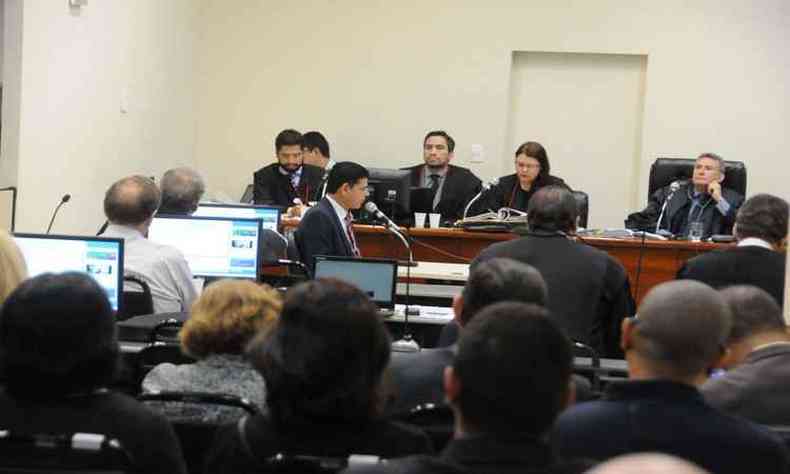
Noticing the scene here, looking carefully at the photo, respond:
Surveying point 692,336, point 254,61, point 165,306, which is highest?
point 254,61

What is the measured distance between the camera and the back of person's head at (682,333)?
2484mm

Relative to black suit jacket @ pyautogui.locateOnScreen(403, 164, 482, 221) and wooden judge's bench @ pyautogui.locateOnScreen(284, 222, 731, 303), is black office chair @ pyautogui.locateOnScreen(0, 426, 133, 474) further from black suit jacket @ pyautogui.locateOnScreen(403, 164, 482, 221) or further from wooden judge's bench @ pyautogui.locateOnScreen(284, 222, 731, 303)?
black suit jacket @ pyautogui.locateOnScreen(403, 164, 482, 221)

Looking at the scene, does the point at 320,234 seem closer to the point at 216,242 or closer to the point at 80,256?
the point at 216,242

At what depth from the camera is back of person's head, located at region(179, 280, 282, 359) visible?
9.72 feet

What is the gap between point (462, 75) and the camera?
33.9 feet

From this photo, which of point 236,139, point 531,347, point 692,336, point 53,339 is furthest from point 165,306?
point 236,139

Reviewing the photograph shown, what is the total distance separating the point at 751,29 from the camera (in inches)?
398

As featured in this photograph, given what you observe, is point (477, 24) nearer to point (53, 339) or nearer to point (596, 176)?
point (596, 176)

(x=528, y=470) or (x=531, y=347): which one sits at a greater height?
(x=531, y=347)

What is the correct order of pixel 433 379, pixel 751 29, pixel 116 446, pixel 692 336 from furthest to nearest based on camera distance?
pixel 751 29, pixel 433 379, pixel 692 336, pixel 116 446

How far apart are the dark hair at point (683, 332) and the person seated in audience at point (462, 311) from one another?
0.55 meters

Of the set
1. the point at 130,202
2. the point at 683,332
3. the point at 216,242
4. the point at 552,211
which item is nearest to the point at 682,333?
the point at 683,332

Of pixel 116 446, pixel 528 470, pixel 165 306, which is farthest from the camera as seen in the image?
pixel 165 306

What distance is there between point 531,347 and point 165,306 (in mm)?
3290
